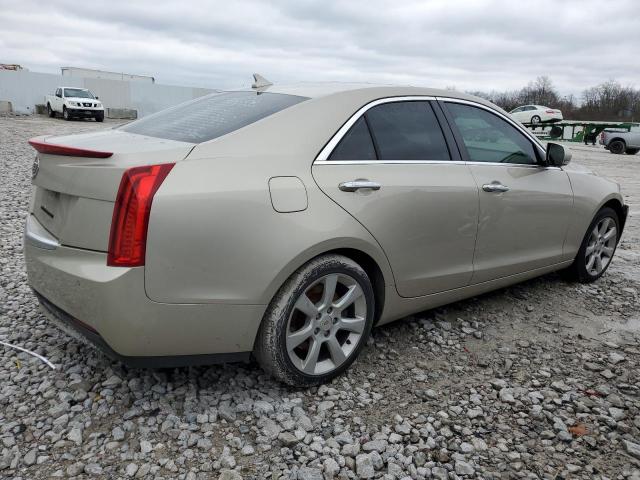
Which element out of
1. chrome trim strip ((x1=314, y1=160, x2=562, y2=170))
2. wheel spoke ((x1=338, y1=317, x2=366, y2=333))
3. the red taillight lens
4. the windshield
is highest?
the windshield

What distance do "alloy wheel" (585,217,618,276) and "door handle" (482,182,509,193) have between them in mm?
1531

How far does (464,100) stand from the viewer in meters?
3.59

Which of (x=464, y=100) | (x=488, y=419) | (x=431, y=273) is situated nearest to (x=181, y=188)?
(x=431, y=273)

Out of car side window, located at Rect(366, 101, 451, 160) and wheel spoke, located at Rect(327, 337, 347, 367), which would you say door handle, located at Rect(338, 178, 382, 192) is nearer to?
car side window, located at Rect(366, 101, 451, 160)

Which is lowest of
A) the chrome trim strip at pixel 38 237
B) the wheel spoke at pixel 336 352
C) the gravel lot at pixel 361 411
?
the gravel lot at pixel 361 411

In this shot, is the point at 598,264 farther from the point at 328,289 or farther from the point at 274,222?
the point at 274,222

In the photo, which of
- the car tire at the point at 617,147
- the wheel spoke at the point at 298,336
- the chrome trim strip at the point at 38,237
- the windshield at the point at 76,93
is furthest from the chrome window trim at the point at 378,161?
the windshield at the point at 76,93

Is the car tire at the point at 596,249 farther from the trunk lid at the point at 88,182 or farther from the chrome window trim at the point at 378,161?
the trunk lid at the point at 88,182

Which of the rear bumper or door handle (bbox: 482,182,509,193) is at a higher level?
door handle (bbox: 482,182,509,193)

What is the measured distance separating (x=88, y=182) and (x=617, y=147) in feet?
90.4

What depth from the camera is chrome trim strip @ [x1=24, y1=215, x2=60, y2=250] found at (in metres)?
2.48

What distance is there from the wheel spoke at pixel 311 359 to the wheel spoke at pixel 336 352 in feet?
0.30

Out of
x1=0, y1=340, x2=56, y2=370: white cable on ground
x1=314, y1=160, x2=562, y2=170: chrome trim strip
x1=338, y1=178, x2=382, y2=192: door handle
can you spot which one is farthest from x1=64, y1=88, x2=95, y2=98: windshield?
x1=338, y1=178, x2=382, y2=192: door handle

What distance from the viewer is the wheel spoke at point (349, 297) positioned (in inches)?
109
